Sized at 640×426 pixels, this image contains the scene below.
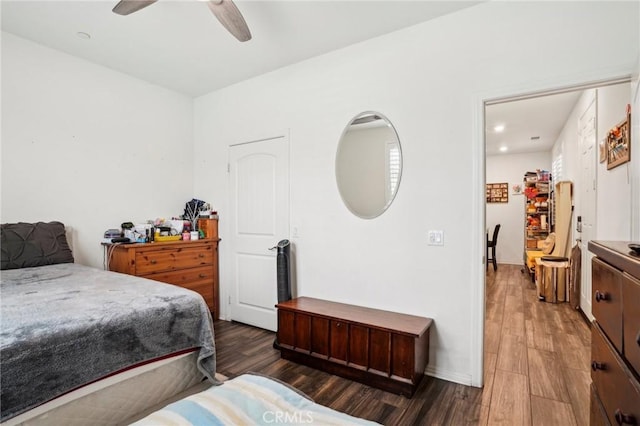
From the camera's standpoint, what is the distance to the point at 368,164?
2.78 m

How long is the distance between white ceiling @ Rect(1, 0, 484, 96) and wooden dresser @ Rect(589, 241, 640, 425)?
2.02 metres

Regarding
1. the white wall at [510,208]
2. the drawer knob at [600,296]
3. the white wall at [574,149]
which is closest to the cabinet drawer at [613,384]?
the drawer knob at [600,296]

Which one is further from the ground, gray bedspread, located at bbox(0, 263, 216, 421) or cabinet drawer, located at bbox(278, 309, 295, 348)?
gray bedspread, located at bbox(0, 263, 216, 421)

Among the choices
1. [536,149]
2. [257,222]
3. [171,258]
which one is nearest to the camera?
[171,258]

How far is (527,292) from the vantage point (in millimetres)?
4969

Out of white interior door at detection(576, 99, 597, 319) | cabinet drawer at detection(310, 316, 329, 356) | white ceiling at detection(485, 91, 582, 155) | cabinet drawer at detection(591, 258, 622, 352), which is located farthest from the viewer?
white ceiling at detection(485, 91, 582, 155)

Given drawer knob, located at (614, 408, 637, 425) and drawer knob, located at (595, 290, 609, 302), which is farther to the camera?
drawer knob, located at (595, 290, 609, 302)

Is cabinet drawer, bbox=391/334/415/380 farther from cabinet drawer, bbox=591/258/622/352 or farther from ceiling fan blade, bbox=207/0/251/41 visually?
ceiling fan blade, bbox=207/0/251/41

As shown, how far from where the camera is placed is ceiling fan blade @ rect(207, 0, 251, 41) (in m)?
1.89

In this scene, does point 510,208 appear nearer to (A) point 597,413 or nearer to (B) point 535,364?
(B) point 535,364

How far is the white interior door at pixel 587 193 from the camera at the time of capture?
11.5 feet

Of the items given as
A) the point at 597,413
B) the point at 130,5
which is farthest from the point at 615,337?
the point at 130,5

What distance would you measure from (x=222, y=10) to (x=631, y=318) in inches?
93.8

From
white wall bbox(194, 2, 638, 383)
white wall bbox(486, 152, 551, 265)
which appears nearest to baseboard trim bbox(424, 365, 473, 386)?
white wall bbox(194, 2, 638, 383)
